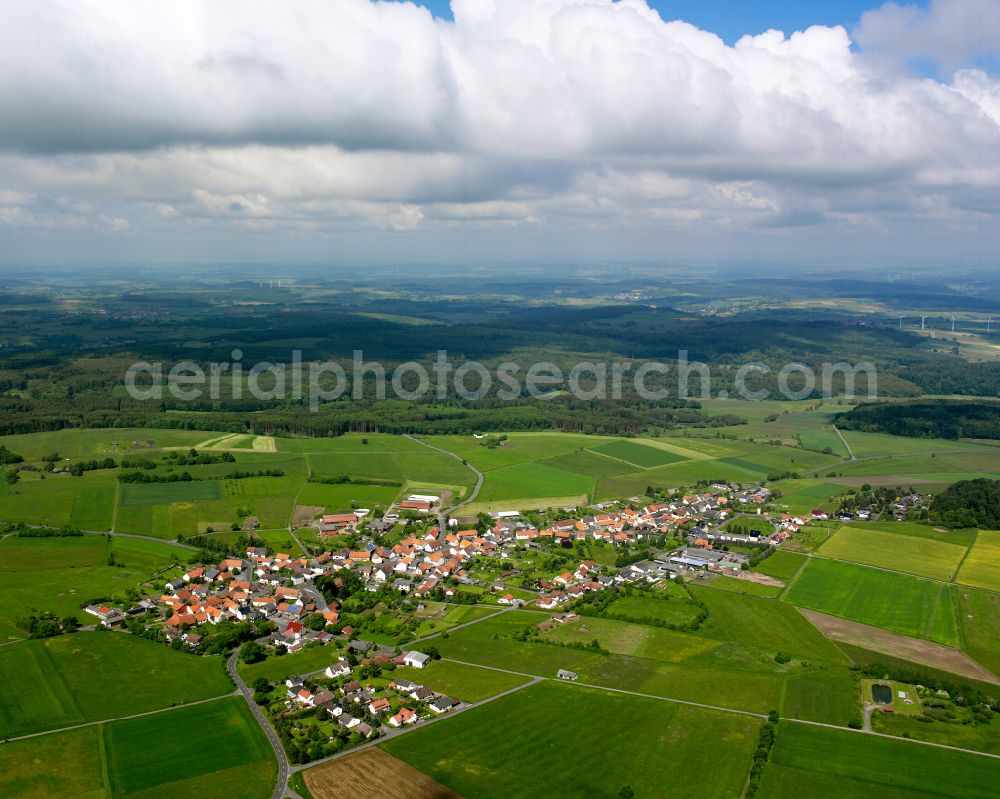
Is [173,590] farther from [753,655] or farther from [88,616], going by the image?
[753,655]

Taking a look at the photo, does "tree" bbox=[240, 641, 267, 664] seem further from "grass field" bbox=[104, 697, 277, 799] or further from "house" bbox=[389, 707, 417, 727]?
"house" bbox=[389, 707, 417, 727]

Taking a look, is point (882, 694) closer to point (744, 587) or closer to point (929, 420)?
point (744, 587)

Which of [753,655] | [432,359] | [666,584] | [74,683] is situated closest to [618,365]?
[432,359]

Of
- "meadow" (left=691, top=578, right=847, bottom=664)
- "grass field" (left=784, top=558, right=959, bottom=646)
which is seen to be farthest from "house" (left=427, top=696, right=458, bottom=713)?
"grass field" (left=784, top=558, right=959, bottom=646)

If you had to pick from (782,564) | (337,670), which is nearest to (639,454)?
(782,564)

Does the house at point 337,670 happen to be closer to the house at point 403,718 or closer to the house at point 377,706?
the house at point 377,706

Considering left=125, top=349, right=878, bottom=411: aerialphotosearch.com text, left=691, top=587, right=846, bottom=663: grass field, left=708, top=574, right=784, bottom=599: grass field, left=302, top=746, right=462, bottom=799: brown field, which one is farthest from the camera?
left=125, top=349, right=878, bottom=411: aerialphotosearch.com text

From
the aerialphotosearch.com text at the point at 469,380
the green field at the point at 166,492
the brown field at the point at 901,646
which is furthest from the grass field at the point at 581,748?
the aerialphotosearch.com text at the point at 469,380
